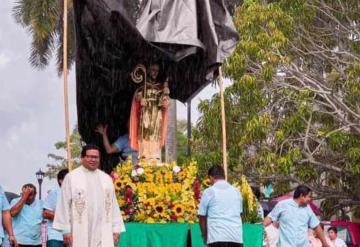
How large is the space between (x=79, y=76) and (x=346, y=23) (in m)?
13.4

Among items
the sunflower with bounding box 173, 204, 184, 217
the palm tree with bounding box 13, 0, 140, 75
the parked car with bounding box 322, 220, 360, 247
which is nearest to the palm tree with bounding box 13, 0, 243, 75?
the palm tree with bounding box 13, 0, 140, 75

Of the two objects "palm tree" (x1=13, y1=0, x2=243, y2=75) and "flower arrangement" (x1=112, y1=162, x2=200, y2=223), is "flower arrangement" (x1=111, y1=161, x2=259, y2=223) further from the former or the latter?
"palm tree" (x1=13, y1=0, x2=243, y2=75)

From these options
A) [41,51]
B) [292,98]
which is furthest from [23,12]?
[292,98]

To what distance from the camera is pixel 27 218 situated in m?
13.9

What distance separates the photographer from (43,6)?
1232 inches

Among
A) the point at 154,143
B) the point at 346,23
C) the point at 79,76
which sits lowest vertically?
the point at 154,143

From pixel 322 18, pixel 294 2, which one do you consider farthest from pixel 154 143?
pixel 322 18

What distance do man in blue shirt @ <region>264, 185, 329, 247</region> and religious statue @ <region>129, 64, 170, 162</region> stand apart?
2048mm

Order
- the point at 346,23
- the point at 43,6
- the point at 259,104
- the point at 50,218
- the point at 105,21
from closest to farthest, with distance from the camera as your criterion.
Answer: the point at 50,218 → the point at 105,21 → the point at 259,104 → the point at 346,23 → the point at 43,6

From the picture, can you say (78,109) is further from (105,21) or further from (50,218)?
(50,218)

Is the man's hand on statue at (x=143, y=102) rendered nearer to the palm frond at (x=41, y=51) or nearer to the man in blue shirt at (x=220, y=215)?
the man in blue shirt at (x=220, y=215)

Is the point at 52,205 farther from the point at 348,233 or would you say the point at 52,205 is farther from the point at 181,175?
the point at 348,233

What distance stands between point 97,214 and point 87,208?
0.14 m

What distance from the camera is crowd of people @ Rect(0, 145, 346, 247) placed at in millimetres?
11148
